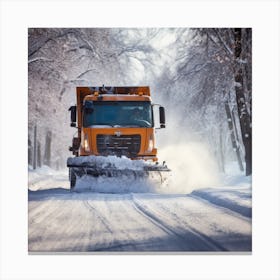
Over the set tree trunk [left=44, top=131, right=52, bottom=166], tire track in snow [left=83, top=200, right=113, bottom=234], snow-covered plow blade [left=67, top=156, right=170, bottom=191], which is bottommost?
tire track in snow [left=83, top=200, right=113, bottom=234]

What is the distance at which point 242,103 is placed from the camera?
8312mm

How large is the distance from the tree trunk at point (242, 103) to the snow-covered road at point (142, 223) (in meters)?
0.51

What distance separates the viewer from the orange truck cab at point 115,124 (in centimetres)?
899

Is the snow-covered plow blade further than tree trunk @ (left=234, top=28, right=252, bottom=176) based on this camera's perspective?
Yes

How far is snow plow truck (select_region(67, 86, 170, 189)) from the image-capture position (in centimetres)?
880

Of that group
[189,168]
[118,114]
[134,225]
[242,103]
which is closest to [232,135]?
[189,168]

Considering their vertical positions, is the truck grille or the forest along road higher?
the truck grille

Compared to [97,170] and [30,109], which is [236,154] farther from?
[30,109]

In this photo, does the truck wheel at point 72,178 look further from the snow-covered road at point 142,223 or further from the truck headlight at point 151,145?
the truck headlight at point 151,145

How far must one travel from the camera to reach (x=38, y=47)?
8.34 meters

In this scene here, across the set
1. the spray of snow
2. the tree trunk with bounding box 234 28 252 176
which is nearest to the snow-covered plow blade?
the spray of snow

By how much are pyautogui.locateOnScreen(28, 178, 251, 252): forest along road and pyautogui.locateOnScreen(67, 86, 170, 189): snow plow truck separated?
691 mm

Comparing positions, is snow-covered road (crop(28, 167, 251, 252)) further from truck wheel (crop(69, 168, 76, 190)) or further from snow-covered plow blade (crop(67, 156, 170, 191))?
truck wheel (crop(69, 168, 76, 190))
